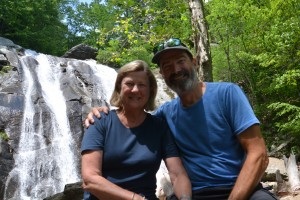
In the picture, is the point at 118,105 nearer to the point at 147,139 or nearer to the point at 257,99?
the point at 147,139

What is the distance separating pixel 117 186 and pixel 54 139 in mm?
11289

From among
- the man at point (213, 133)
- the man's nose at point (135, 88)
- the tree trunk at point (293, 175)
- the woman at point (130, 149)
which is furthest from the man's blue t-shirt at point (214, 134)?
the tree trunk at point (293, 175)

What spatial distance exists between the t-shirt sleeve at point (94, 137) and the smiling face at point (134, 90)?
28 centimetres

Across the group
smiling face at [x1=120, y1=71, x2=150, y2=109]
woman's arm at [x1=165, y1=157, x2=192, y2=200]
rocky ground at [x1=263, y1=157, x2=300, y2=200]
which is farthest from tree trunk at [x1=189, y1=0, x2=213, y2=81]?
rocky ground at [x1=263, y1=157, x2=300, y2=200]

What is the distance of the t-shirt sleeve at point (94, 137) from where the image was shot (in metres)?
2.74

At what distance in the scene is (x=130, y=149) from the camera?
2.77 metres

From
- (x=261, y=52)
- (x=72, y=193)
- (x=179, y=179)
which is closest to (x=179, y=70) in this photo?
(x=179, y=179)

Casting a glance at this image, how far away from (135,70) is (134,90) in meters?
0.17

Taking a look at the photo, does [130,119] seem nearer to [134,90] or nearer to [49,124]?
[134,90]

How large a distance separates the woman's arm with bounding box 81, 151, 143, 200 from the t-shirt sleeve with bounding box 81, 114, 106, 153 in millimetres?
46

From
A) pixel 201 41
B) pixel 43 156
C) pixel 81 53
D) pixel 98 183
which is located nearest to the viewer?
pixel 98 183

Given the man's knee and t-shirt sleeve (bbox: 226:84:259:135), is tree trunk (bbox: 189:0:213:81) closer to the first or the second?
t-shirt sleeve (bbox: 226:84:259:135)

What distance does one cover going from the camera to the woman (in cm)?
267

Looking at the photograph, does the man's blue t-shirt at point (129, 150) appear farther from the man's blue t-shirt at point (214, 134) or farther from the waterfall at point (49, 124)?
the waterfall at point (49, 124)
